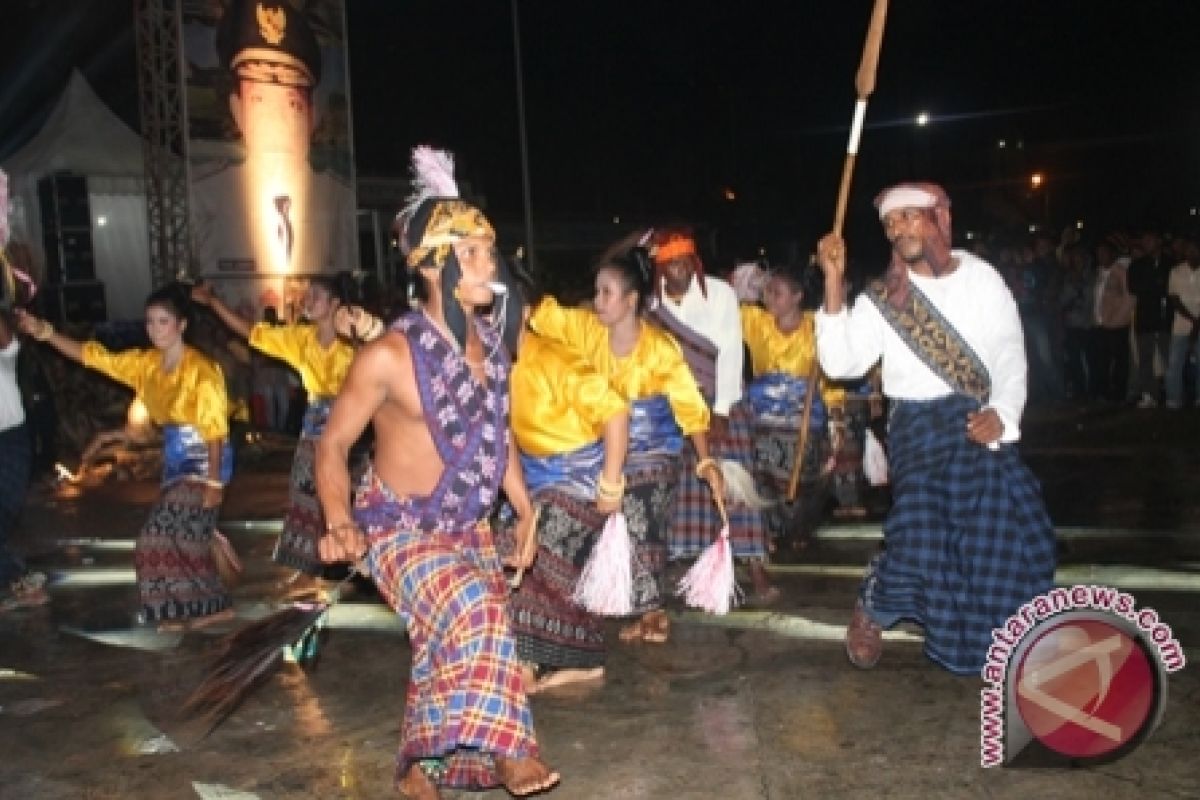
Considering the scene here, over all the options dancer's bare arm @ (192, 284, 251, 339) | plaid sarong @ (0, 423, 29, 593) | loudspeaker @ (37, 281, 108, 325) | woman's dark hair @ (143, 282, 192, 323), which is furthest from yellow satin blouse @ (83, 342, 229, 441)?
loudspeaker @ (37, 281, 108, 325)

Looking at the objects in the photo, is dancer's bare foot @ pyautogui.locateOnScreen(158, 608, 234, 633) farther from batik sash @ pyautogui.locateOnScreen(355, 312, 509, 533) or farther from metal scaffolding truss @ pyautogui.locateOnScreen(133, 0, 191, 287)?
metal scaffolding truss @ pyautogui.locateOnScreen(133, 0, 191, 287)

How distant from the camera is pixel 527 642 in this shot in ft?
16.1

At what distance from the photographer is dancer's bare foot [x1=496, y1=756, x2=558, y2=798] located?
356 cm

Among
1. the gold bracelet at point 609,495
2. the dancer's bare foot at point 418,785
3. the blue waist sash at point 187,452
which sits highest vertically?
the blue waist sash at point 187,452

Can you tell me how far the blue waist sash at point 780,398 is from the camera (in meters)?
7.41

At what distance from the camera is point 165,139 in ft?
58.3

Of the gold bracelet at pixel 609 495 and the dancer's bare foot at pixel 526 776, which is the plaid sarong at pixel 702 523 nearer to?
the gold bracelet at pixel 609 495

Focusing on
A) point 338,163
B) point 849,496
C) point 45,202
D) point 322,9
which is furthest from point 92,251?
point 849,496

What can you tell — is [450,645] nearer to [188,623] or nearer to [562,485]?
[562,485]

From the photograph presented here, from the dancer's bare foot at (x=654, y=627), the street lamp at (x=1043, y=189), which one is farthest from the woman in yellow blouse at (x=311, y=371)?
the street lamp at (x=1043, y=189)

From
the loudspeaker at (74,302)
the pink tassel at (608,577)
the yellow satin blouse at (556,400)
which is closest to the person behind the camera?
the yellow satin blouse at (556,400)

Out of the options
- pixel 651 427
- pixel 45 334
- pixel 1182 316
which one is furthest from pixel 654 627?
pixel 1182 316

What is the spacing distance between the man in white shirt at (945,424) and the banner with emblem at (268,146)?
1332cm

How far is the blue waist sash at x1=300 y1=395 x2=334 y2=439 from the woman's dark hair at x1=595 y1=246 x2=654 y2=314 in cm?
209
